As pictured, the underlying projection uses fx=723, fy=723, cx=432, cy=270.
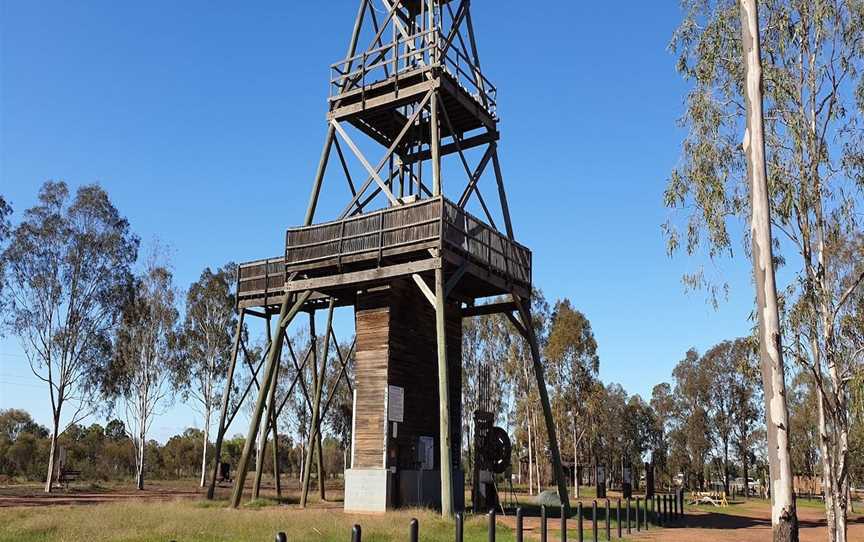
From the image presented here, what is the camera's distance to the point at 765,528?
24.0m

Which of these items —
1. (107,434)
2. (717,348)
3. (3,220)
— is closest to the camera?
(3,220)

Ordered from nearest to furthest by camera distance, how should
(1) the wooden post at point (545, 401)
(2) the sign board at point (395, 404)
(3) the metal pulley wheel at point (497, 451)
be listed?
(2) the sign board at point (395, 404) < (1) the wooden post at point (545, 401) < (3) the metal pulley wheel at point (497, 451)

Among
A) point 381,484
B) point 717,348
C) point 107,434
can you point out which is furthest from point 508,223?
point 107,434

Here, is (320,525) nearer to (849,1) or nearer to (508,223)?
(508,223)

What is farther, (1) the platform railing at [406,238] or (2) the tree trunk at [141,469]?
(2) the tree trunk at [141,469]

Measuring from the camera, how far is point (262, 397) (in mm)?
22297

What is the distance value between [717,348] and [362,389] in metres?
57.1

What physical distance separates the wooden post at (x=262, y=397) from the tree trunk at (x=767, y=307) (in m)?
13.9

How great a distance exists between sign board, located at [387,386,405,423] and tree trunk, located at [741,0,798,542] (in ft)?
36.8

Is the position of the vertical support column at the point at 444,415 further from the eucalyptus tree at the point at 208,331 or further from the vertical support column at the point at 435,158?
the eucalyptus tree at the point at 208,331

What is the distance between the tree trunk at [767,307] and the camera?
1191 centimetres

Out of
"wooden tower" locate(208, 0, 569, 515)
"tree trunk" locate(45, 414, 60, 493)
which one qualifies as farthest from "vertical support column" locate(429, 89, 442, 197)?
"tree trunk" locate(45, 414, 60, 493)

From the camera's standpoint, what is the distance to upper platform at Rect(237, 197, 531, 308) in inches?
803

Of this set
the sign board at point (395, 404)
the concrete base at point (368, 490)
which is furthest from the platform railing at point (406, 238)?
the concrete base at point (368, 490)
